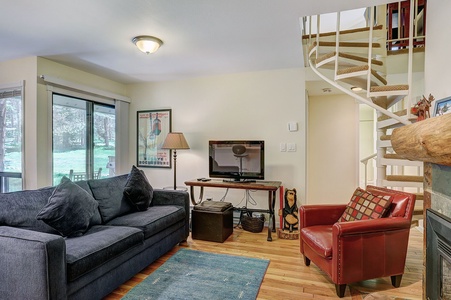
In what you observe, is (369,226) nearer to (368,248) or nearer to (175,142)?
(368,248)

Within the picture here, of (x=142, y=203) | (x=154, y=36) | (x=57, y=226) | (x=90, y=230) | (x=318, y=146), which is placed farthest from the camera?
(x=318, y=146)

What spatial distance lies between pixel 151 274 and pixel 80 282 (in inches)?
29.4

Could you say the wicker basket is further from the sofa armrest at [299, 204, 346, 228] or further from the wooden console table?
the sofa armrest at [299, 204, 346, 228]

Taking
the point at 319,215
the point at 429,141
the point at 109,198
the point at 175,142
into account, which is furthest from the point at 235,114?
the point at 429,141

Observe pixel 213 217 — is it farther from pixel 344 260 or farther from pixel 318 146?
pixel 318 146

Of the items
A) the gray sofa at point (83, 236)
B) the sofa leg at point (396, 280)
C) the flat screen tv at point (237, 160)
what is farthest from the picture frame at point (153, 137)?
the sofa leg at point (396, 280)

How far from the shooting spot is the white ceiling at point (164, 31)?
6.68 ft

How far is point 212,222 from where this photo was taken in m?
3.11

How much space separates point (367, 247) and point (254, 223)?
5.42ft

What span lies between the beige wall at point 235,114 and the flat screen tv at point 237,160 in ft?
1.18

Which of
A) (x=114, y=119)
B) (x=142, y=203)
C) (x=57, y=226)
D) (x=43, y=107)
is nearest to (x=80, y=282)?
(x=57, y=226)

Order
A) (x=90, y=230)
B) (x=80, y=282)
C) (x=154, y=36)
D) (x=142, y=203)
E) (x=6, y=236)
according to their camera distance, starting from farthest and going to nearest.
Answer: (x=142, y=203)
(x=154, y=36)
(x=90, y=230)
(x=80, y=282)
(x=6, y=236)

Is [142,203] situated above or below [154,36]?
below

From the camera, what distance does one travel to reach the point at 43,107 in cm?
323
